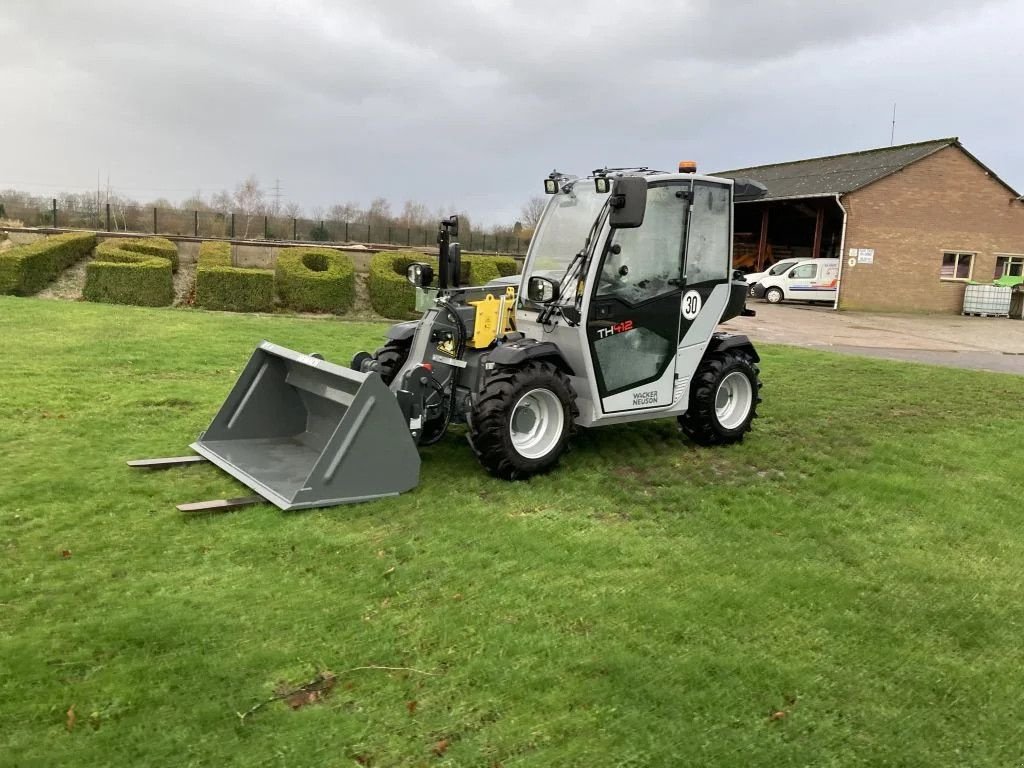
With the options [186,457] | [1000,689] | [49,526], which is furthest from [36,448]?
[1000,689]

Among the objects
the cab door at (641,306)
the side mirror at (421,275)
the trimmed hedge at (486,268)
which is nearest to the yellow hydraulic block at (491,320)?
the side mirror at (421,275)

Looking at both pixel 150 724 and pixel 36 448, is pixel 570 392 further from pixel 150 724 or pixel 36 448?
pixel 36 448

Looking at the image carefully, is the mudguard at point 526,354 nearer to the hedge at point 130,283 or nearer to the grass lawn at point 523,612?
the grass lawn at point 523,612

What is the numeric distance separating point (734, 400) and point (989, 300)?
25331mm

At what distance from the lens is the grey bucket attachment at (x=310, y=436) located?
516 cm

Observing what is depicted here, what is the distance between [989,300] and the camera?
2798 cm

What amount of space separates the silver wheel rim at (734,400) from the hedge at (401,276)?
9.87m

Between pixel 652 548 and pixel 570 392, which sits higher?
pixel 570 392

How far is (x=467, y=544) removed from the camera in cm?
473

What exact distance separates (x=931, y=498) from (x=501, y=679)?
167 inches

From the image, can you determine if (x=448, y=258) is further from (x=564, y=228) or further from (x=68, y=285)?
(x=68, y=285)

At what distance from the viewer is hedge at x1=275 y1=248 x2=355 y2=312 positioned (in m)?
17.4

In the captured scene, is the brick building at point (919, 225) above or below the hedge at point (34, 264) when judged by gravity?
above

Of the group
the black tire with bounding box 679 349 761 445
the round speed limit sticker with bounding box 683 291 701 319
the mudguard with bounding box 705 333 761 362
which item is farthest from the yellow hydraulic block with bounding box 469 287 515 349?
the mudguard with bounding box 705 333 761 362
